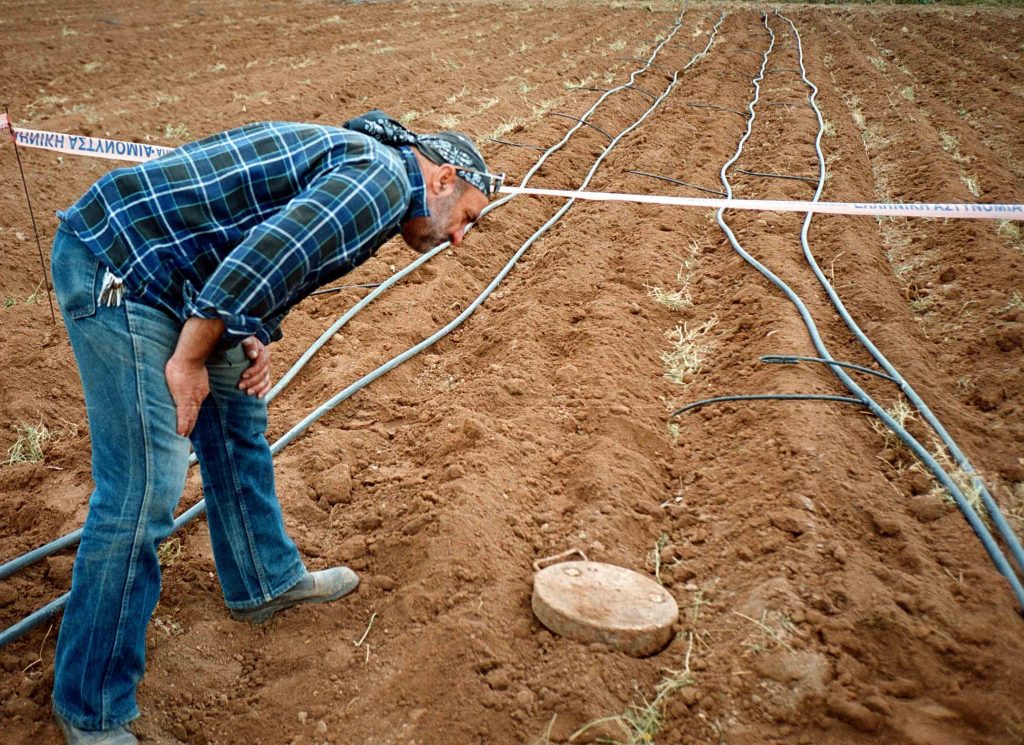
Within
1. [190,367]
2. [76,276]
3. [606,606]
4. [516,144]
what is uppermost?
[76,276]

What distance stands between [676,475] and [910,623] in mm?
1150

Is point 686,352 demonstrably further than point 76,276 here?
Yes

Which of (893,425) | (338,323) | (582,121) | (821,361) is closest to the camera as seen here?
(893,425)

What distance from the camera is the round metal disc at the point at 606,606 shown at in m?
2.42

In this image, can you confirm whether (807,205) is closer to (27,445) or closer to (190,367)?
(190,367)

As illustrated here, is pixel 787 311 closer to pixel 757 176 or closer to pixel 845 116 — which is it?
pixel 757 176

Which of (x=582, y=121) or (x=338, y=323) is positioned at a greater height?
(x=582, y=121)

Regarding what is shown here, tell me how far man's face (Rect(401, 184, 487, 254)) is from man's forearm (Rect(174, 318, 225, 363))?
0.55 metres

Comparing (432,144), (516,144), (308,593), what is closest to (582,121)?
(516,144)

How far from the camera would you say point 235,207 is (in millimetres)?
1864

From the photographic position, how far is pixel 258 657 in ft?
8.56

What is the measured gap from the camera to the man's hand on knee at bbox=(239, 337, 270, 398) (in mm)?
2141

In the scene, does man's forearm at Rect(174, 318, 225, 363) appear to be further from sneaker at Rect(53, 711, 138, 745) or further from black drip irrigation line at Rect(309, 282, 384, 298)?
black drip irrigation line at Rect(309, 282, 384, 298)

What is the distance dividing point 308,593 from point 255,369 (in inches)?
37.6
